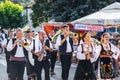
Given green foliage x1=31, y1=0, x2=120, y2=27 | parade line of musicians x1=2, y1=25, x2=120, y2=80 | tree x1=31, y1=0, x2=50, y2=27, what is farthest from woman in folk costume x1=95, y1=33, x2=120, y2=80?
tree x1=31, y1=0, x2=50, y2=27

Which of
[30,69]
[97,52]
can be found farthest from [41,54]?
[97,52]

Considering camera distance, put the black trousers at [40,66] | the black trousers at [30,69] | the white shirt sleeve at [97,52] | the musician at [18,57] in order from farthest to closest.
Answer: the black trousers at [30,69], the black trousers at [40,66], the musician at [18,57], the white shirt sleeve at [97,52]

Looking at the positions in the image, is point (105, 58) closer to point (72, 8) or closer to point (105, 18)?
point (105, 18)

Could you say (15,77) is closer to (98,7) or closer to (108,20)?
(108,20)

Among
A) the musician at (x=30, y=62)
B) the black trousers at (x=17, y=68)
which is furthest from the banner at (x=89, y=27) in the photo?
the black trousers at (x=17, y=68)

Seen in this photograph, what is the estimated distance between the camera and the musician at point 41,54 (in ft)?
38.4

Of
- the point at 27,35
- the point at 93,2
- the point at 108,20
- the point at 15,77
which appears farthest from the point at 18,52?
the point at 93,2

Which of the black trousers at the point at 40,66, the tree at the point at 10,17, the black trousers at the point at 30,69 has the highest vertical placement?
the black trousers at the point at 40,66

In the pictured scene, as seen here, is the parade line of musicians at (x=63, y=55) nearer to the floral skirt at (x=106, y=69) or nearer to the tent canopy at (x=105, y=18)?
the floral skirt at (x=106, y=69)

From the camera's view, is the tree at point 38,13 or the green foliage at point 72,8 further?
the tree at point 38,13

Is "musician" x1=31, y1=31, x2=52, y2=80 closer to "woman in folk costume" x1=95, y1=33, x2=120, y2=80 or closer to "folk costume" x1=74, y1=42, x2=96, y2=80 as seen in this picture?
"folk costume" x1=74, y1=42, x2=96, y2=80

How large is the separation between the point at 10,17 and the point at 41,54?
136 feet

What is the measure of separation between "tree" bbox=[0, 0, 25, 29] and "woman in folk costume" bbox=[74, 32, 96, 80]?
40694 millimetres

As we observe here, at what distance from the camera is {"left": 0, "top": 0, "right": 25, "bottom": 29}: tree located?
51.1 meters
